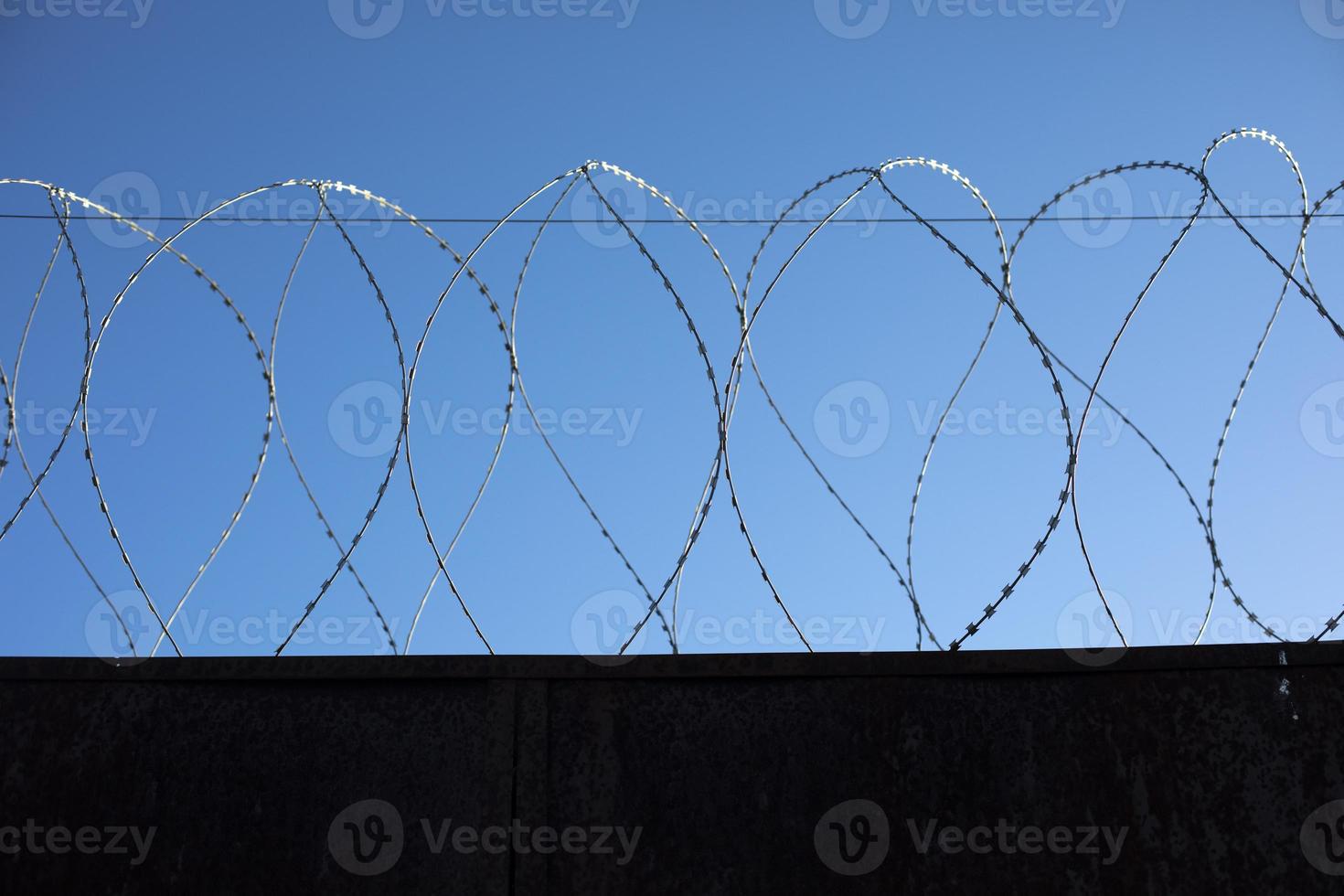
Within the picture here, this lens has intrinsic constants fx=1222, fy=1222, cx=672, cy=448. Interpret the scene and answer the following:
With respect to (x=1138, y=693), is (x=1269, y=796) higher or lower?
lower

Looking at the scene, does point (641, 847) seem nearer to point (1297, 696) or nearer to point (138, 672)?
point (138, 672)

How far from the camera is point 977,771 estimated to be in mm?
3869

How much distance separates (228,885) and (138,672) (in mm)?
765

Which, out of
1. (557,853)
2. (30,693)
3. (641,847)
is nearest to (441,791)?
(557,853)
